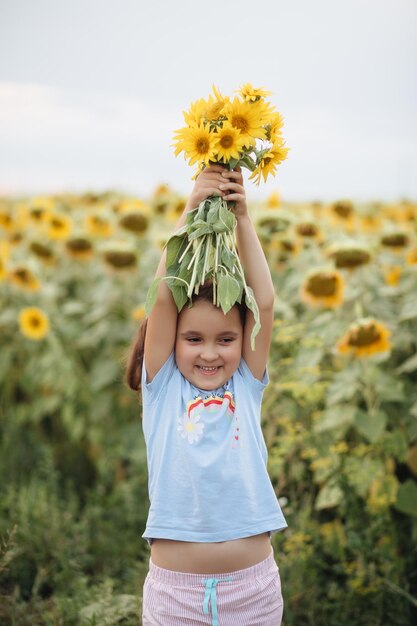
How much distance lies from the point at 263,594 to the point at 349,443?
148 centimetres

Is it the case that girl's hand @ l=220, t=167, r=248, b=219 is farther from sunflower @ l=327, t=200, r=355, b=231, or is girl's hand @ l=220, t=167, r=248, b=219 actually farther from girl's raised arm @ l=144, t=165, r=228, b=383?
sunflower @ l=327, t=200, r=355, b=231

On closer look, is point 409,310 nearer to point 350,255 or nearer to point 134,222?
point 350,255

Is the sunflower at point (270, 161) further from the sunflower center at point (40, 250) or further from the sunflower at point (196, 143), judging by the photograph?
the sunflower center at point (40, 250)

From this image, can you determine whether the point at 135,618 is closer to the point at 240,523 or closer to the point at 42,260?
the point at 240,523

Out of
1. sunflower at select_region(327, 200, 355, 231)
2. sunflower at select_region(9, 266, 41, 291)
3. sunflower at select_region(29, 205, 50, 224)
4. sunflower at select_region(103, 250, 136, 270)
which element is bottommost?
sunflower at select_region(103, 250, 136, 270)

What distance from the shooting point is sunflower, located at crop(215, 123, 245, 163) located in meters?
1.88

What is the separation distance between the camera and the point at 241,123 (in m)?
1.91

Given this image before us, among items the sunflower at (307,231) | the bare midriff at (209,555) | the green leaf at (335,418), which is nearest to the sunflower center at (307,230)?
the sunflower at (307,231)

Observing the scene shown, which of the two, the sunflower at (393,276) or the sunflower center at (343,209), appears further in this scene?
the sunflower center at (343,209)

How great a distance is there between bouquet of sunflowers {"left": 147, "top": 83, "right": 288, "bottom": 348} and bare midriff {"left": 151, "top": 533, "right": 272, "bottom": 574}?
54cm

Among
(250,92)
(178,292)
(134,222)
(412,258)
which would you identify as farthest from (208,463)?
(134,222)

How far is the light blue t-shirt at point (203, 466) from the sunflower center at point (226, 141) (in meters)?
0.58

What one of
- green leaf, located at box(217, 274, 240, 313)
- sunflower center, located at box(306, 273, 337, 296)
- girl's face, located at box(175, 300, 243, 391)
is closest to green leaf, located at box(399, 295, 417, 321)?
sunflower center, located at box(306, 273, 337, 296)

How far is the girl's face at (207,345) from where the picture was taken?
1.99m
